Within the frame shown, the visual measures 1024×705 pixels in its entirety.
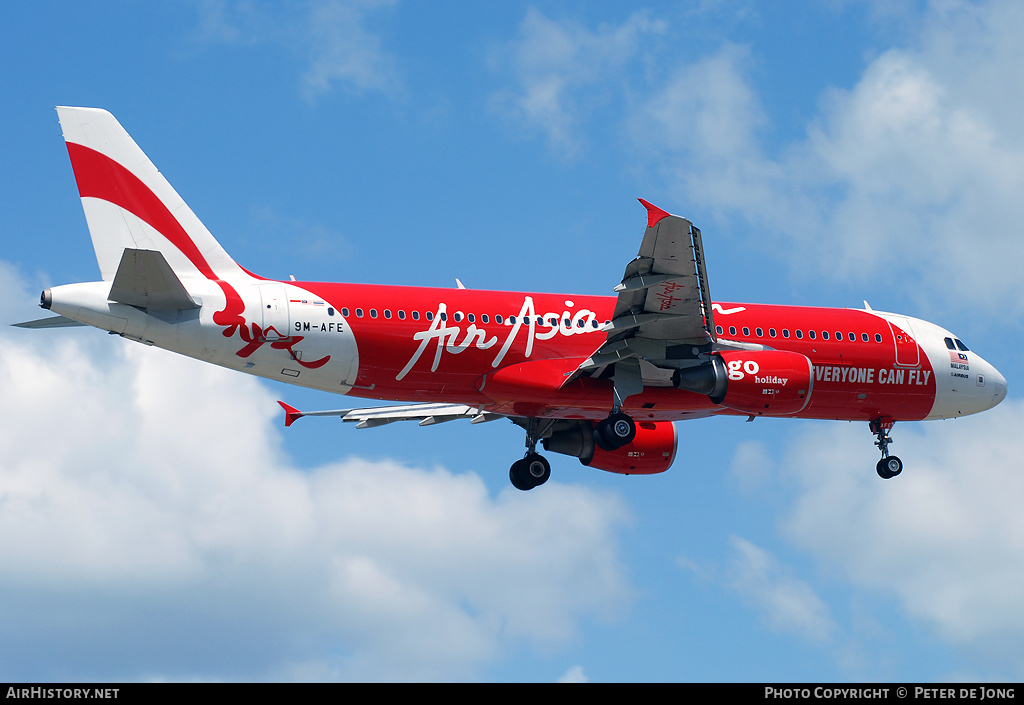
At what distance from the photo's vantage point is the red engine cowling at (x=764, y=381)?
28672 mm

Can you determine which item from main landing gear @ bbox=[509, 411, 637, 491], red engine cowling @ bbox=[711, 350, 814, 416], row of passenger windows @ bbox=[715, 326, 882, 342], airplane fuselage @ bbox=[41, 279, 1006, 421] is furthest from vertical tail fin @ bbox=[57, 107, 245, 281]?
row of passenger windows @ bbox=[715, 326, 882, 342]

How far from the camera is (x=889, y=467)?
32.4 m

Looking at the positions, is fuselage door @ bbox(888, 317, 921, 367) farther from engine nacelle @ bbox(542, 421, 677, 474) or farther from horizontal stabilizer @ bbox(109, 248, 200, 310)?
horizontal stabilizer @ bbox(109, 248, 200, 310)

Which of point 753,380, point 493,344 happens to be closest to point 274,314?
point 493,344

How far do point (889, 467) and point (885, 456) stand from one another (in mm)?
305

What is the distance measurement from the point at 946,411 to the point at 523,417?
1145cm

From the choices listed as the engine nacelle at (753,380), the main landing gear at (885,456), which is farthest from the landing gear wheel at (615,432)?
the main landing gear at (885,456)

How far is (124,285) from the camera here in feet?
81.6

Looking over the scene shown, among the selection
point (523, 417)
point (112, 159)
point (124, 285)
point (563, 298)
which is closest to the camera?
point (124, 285)

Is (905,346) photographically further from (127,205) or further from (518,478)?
(127,205)

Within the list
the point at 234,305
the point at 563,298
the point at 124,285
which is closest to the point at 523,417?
the point at 563,298

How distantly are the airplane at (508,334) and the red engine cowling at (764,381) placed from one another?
4 centimetres
